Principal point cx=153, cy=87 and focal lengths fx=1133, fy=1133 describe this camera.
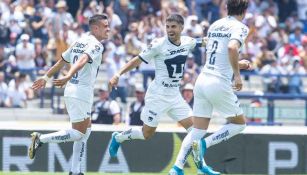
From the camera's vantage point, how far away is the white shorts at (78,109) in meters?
14.8

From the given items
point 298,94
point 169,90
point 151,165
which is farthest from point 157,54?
point 298,94

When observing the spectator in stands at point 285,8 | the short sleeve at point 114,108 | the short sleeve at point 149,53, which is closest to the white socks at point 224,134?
the short sleeve at point 149,53

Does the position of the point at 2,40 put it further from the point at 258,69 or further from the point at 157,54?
the point at 157,54

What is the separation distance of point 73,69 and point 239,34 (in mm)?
2146

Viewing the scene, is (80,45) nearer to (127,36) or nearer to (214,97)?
(214,97)

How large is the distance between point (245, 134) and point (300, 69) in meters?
9.14

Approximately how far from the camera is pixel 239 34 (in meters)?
13.7

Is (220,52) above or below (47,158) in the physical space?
above

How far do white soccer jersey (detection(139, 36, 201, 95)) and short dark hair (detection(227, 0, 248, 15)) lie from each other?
1439 millimetres

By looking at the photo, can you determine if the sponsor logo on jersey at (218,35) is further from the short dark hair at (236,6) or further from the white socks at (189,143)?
the white socks at (189,143)

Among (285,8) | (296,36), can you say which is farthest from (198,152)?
(285,8)

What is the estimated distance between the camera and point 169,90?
15.3 m

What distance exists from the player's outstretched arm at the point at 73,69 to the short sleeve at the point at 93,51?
6 cm

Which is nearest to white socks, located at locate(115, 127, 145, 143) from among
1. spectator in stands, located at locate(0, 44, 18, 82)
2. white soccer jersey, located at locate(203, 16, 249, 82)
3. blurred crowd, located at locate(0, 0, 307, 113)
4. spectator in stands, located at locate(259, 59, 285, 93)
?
white soccer jersey, located at locate(203, 16, 249, 82)
